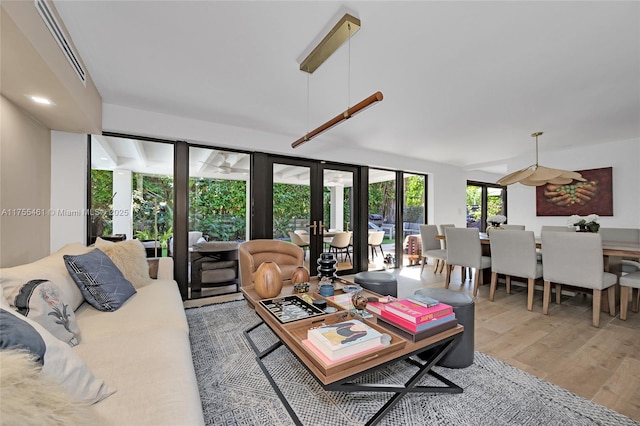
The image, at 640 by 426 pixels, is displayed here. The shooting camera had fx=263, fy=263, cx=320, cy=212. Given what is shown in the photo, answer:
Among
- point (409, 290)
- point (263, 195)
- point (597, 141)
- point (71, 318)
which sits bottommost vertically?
point (409, 290)

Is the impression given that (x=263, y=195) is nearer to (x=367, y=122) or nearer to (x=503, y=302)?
(x=367, y=122)

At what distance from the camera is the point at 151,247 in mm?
3490

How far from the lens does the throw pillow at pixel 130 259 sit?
2.29 metres

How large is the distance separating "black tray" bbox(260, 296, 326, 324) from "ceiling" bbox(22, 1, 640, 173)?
1.91 metres

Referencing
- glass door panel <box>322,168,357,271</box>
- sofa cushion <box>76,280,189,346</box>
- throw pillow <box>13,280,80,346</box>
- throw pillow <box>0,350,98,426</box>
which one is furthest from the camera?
glass door panel <box>322,168,357,271</box>

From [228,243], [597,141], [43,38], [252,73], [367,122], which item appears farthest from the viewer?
[597,141]

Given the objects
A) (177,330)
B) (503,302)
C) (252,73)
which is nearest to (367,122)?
(252,73)

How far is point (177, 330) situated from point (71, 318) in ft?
1.74

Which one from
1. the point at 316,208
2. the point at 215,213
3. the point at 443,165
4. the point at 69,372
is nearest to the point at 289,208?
the point at 316,208

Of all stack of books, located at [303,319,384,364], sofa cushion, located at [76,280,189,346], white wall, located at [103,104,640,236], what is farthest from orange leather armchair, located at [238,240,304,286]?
stack of books, located at [303,319,384,364]

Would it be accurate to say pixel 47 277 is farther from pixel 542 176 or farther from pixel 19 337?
pixel 542 176

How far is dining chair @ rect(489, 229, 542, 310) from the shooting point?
10.0 ft

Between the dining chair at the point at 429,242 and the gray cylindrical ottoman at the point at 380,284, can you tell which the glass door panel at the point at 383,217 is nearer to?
the dining chair at the point at 429,242

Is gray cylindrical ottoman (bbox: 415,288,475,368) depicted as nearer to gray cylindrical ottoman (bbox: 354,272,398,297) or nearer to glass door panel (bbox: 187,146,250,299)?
gray cylindrical ottoman (bbox: 354,272,398,297)
